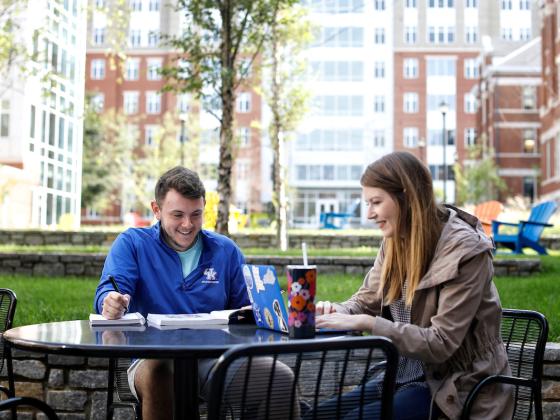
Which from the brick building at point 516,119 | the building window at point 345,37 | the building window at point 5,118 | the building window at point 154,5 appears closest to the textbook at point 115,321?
the building window at point 5,118

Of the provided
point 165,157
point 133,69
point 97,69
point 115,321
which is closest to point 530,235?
point 115,321

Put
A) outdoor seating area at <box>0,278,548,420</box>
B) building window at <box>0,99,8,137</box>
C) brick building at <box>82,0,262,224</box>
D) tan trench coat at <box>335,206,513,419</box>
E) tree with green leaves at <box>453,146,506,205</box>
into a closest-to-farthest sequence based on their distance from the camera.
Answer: outdoor seating area at <box>0,278,548,420</box>, tan trench coat at <box>335,206,513,419</box>, building window at <box>0,99,8,137</box>, tree with green leaves at <box>453,146,506,205</box>, brick building at <box>82,0,262,224</box>

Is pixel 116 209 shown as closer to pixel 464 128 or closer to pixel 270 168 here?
pixel 270 168

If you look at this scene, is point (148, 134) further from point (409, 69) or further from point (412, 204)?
point (412, 204)

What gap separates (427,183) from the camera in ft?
9.08

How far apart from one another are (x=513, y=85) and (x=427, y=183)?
43.6m

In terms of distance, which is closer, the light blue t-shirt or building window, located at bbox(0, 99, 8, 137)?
the light blue t-shirt

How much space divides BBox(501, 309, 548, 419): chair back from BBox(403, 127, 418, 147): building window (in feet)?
159

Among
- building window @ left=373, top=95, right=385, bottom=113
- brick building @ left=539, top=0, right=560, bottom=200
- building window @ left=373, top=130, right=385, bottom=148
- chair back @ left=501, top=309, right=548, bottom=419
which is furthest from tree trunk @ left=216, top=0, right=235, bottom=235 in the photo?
building window @ left=373, top=95, right=385, bottom=113

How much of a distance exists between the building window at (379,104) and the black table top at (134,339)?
49.5 m

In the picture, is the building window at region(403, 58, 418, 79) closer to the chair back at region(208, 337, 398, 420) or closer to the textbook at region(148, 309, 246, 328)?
the textbook at region(148, 309, 246, 328)

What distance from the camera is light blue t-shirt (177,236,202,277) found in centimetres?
340

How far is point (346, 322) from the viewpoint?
2.60 m

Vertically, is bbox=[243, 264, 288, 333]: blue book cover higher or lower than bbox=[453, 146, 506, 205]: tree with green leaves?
lower
